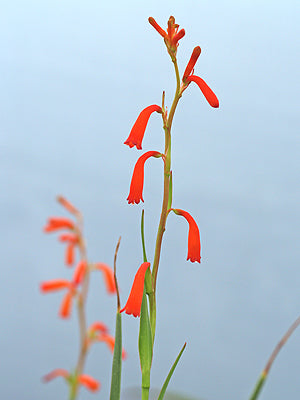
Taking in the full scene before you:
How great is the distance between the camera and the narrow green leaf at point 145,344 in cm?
46

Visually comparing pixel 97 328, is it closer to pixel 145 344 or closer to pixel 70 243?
pixel 70 243

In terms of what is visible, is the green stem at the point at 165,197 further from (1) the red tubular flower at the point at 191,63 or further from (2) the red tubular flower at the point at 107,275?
(2) the red tubular flower at the point at 107,275

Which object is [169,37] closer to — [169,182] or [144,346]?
[169,182]

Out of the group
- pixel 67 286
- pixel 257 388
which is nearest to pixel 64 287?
pixel 67 286

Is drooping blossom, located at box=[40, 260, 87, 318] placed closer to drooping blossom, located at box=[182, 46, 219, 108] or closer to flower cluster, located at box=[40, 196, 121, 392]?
flower cluster, located at box=[40, 196, 121, 392]

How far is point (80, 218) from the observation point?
0.82 metres

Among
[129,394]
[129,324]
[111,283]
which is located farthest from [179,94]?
[129,324]

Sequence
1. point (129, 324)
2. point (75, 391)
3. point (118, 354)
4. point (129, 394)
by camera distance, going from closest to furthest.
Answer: point (118, 354), point (129, 394), point (75, 391), point (129, 324)

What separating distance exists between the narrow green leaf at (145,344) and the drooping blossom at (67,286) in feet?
1.29

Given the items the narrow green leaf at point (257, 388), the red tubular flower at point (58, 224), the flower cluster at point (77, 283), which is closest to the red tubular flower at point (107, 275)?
the flower cluster at point (77, 283)

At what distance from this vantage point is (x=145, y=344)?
47 cm

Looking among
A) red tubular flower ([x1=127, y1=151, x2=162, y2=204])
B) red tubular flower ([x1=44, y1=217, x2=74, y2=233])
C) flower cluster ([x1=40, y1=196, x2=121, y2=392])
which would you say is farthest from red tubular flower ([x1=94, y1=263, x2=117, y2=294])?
red tubular flower ([x1=127, y1=151, x2=162, y2=204])

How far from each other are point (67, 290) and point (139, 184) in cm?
55

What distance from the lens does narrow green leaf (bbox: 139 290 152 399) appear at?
463 mm
